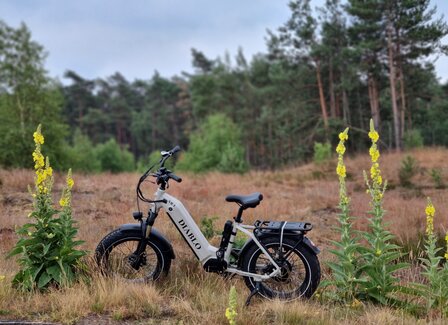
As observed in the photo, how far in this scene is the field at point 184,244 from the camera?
3580mm

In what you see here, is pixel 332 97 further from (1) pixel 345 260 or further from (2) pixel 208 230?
(1) pixel 345 260

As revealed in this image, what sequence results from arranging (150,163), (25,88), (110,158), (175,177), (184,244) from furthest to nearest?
(110,158) → (150,163) → (25,88) → (184,244) → (175,177)

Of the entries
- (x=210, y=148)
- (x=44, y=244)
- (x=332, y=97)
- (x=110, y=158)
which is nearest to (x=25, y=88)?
(x=210, y=148)

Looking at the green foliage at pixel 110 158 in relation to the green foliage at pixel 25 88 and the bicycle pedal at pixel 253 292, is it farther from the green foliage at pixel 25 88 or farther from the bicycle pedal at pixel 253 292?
the bicycle pedal at pixel 253 292

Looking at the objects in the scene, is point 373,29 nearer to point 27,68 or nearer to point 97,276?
point 27,68

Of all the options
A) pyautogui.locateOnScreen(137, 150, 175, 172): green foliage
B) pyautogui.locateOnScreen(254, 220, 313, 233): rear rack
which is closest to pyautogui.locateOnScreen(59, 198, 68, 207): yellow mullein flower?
pyautogui.locateOnScreen(137, 150, 175, 172): green foliage

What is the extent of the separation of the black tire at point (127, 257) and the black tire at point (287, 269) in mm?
962

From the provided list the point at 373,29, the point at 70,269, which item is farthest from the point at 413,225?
the point at 373,29

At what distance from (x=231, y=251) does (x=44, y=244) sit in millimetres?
1884

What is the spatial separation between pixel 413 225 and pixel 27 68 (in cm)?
2252

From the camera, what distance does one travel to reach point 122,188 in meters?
12.1

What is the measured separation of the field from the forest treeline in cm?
886

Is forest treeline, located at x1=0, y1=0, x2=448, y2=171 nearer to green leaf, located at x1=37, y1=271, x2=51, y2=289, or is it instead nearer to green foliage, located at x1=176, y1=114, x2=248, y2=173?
green foliage, located at x1=176, y1=114, x2=248, y2=173

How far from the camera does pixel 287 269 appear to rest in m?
4.05
